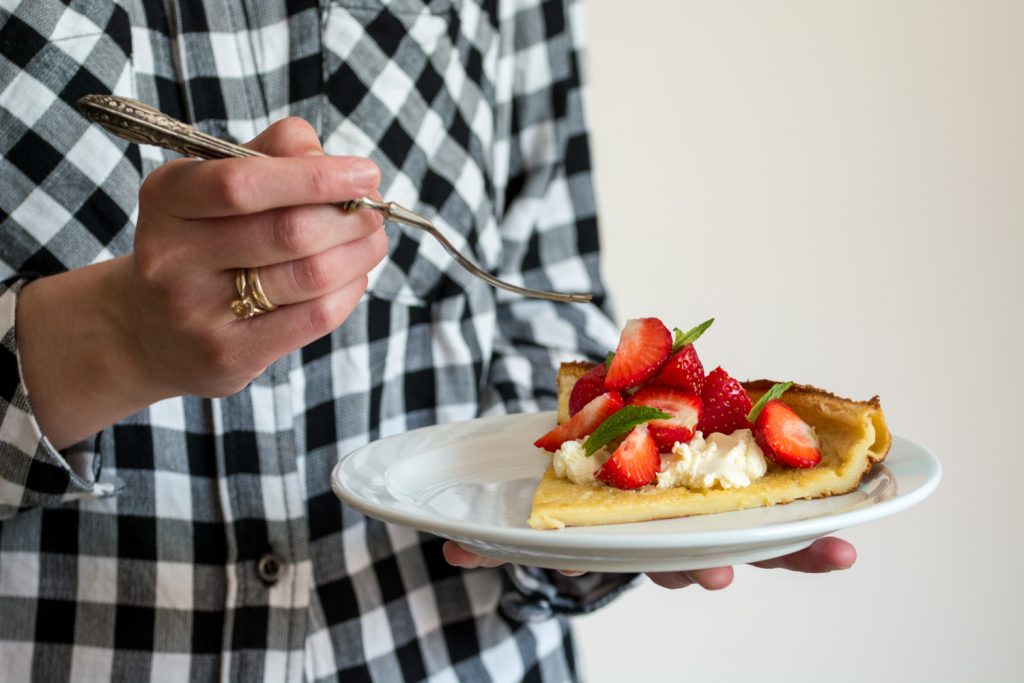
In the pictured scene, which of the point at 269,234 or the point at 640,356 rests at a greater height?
the point at 269,234

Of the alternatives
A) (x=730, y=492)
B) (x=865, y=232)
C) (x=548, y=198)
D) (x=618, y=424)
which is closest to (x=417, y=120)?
(x=548, y=198)

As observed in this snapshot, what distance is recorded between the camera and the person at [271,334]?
635mm

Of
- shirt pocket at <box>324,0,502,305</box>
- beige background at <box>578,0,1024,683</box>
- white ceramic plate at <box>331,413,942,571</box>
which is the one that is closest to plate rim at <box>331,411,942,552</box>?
white ceramic plate at <box>331,413,942,571</box>

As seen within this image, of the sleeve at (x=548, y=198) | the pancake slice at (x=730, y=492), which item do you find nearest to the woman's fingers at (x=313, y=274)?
the pancake slice at (x=730, y=492)

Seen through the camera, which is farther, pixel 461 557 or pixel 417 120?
pixel 417 120

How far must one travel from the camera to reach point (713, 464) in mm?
788

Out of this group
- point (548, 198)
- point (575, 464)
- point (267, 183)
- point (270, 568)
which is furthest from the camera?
point (548, 198)

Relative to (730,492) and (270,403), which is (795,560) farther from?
(270,403)

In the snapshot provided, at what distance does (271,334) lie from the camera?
24.5 inches

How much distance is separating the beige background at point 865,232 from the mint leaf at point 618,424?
0.89 meters

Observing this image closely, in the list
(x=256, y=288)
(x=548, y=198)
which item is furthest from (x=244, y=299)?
(x=548, y=198)

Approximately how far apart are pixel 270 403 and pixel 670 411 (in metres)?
0.44

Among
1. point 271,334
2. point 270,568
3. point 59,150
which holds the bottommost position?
point 270,568

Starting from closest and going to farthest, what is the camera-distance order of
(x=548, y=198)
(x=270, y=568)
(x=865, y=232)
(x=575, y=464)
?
(x=575, y=464) → (x=270, y=568) → (x=548, y=198) → (x=865, y=232)
